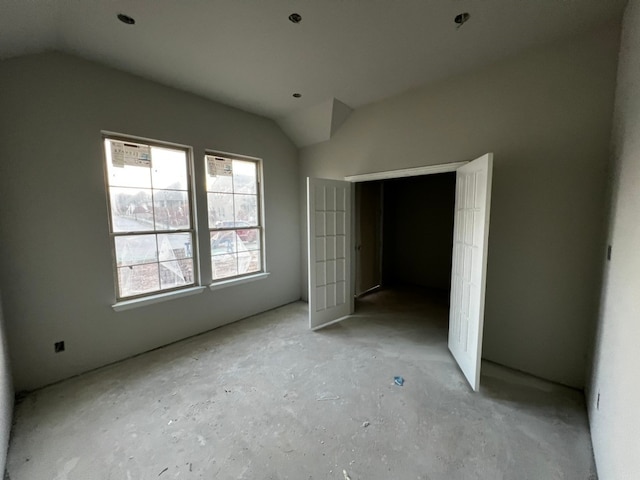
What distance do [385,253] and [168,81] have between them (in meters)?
4.62

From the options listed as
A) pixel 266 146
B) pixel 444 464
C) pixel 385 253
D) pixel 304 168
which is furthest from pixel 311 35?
pixel 385 253

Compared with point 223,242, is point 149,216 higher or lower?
higher

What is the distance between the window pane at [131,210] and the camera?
2666mm

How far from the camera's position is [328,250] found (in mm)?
3570

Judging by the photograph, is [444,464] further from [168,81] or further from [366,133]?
[168,81]

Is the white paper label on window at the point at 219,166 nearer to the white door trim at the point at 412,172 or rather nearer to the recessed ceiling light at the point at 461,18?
the white door trim at the point at 412,172

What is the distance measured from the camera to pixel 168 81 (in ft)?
9.12

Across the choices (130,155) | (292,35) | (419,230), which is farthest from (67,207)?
(419,230)

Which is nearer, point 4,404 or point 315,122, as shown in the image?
point 4,404

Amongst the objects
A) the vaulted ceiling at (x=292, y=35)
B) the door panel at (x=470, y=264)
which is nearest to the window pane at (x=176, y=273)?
the vaulted ceiling at (x=292, y=35)

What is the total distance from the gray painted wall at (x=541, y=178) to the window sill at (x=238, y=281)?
2.80m

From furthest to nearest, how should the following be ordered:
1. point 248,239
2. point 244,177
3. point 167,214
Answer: point 248,239, point 244,177, point 167,214

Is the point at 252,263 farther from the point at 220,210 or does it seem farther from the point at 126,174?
the point at 126,174

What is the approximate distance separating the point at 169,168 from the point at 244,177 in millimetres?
983
